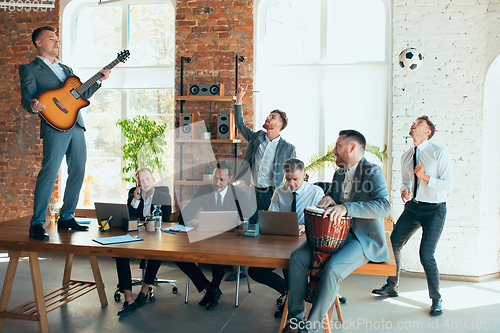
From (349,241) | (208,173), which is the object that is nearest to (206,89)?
(208,173)

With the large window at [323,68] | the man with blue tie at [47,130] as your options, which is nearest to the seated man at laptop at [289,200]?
the man with blue tie at [47,130]

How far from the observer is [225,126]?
464cm

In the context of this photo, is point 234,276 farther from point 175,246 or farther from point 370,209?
point 370,209

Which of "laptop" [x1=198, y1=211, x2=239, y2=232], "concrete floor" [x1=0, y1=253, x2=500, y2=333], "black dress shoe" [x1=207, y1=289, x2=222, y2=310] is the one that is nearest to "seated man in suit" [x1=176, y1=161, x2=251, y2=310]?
"black dress shoe" [x1=207, y1=289, x2=222, y2=310]

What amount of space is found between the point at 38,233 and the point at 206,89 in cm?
260

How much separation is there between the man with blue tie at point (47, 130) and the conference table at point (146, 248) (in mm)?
160

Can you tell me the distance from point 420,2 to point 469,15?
52 centimetres

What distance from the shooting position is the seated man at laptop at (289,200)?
3.17 meters

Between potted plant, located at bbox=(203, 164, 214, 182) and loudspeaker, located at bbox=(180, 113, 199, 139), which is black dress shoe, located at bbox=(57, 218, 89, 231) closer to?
potted plant, located at bbox=(203, 164, 214, 182)

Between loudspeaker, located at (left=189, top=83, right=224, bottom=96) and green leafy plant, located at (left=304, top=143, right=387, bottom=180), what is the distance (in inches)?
53.4

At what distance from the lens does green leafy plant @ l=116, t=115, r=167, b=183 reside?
4.96 m

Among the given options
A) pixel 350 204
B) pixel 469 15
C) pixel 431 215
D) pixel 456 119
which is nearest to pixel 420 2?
pixel 469 15

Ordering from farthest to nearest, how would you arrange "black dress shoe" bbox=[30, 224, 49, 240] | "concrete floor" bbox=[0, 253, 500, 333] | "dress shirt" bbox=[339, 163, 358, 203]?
1. "concrete floor" bbox=[0, 253, 500, 333]
2. "black dress shoe" bbox=[30, 224, 49, 240]
3. "dress shirt" bbox=[339, 163, 358, 203]

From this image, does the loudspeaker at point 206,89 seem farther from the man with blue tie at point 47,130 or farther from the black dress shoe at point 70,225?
the black dress shoe at point 70,225
